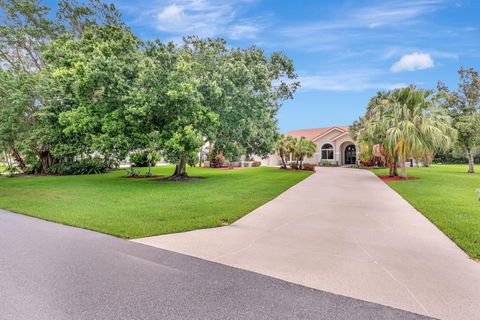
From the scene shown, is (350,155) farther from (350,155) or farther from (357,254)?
(357,254)

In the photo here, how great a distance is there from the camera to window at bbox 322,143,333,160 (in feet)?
134

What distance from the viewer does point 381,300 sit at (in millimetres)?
3379

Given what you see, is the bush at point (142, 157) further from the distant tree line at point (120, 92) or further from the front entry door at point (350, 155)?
the front entry door at point (350, 155)

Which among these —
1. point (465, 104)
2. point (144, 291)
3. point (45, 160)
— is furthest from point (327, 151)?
point (144, 291)

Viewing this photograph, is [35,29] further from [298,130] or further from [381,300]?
[298,130]

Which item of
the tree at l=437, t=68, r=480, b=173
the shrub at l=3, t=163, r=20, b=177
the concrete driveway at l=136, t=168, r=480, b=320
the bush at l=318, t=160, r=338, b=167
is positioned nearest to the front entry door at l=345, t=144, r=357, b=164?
the bush at l=318, t=160, r=338, b=167

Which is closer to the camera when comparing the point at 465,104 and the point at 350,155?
the point at 465,104

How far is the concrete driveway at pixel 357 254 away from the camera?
3543 millimetres

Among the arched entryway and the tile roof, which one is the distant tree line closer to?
the tile roof

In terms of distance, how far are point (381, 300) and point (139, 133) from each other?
14.1 meters

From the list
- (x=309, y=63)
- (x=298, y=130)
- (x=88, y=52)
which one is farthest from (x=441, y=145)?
(x=298, y=130)

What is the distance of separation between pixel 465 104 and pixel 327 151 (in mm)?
17003

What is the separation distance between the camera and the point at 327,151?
1623 inches

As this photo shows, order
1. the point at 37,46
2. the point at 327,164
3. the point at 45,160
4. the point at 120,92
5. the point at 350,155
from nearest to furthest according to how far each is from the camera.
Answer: the point at 120,92 → the point at 37,46 → the point at 45,160 → the point at 327,164 → the point at 350,155
